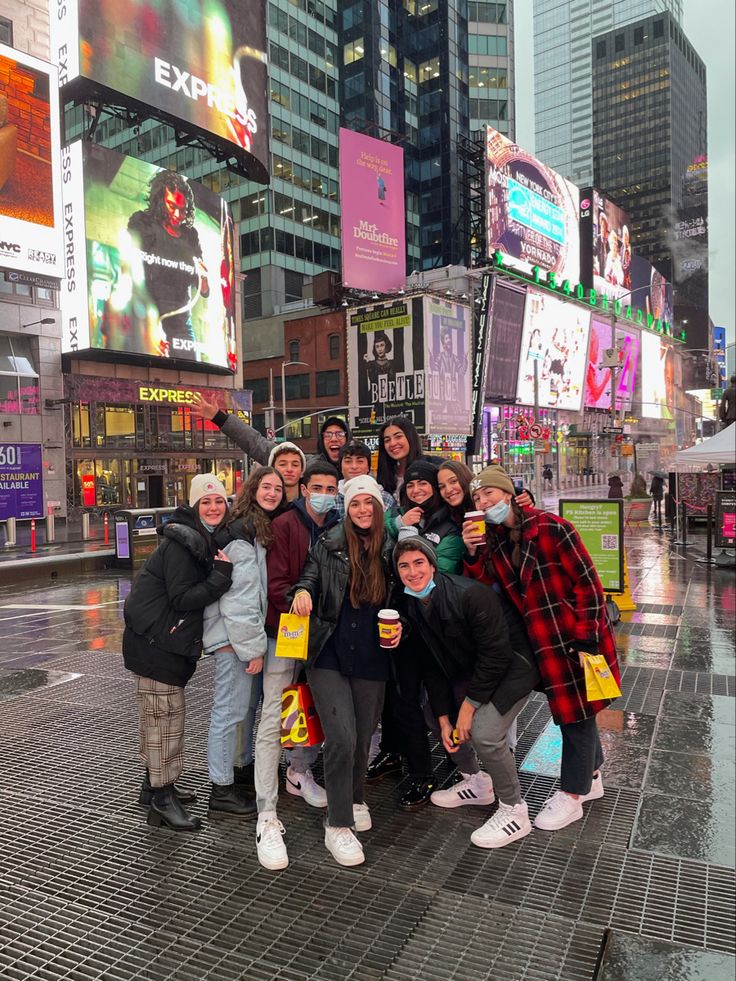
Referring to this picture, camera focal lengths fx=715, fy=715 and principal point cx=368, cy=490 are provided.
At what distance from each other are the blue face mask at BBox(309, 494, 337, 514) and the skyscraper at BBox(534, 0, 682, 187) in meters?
107

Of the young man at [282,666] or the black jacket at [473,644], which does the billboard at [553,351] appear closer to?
the young man at [282,666]

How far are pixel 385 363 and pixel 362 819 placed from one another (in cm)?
4645

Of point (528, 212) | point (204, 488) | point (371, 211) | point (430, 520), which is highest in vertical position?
point (528, 212)

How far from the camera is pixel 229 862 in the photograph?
3.94m

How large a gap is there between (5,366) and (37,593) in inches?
1005

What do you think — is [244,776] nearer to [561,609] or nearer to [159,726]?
[159,726]

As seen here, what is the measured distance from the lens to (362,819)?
4191 millimetres

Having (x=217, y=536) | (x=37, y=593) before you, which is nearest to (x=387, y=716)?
(x=217, y=536)

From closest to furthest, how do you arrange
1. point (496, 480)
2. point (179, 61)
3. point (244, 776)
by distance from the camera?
point (496, 480) → point (244, 776) → point (179, 61)

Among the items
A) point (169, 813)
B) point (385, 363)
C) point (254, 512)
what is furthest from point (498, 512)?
point (385, 363)

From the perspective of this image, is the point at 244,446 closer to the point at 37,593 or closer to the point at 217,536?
the point at 217,536


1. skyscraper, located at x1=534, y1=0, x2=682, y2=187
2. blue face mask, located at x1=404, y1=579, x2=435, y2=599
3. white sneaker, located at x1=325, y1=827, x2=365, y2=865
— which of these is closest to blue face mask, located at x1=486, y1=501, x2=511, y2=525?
blue face mask, located at x1=404, y1=579, x2=435, y2=599

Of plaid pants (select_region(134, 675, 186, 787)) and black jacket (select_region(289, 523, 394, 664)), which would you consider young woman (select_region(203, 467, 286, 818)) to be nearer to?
plaid pants (select_region(134, 675, 186, 787))

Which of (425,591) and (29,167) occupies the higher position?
(29,167)
